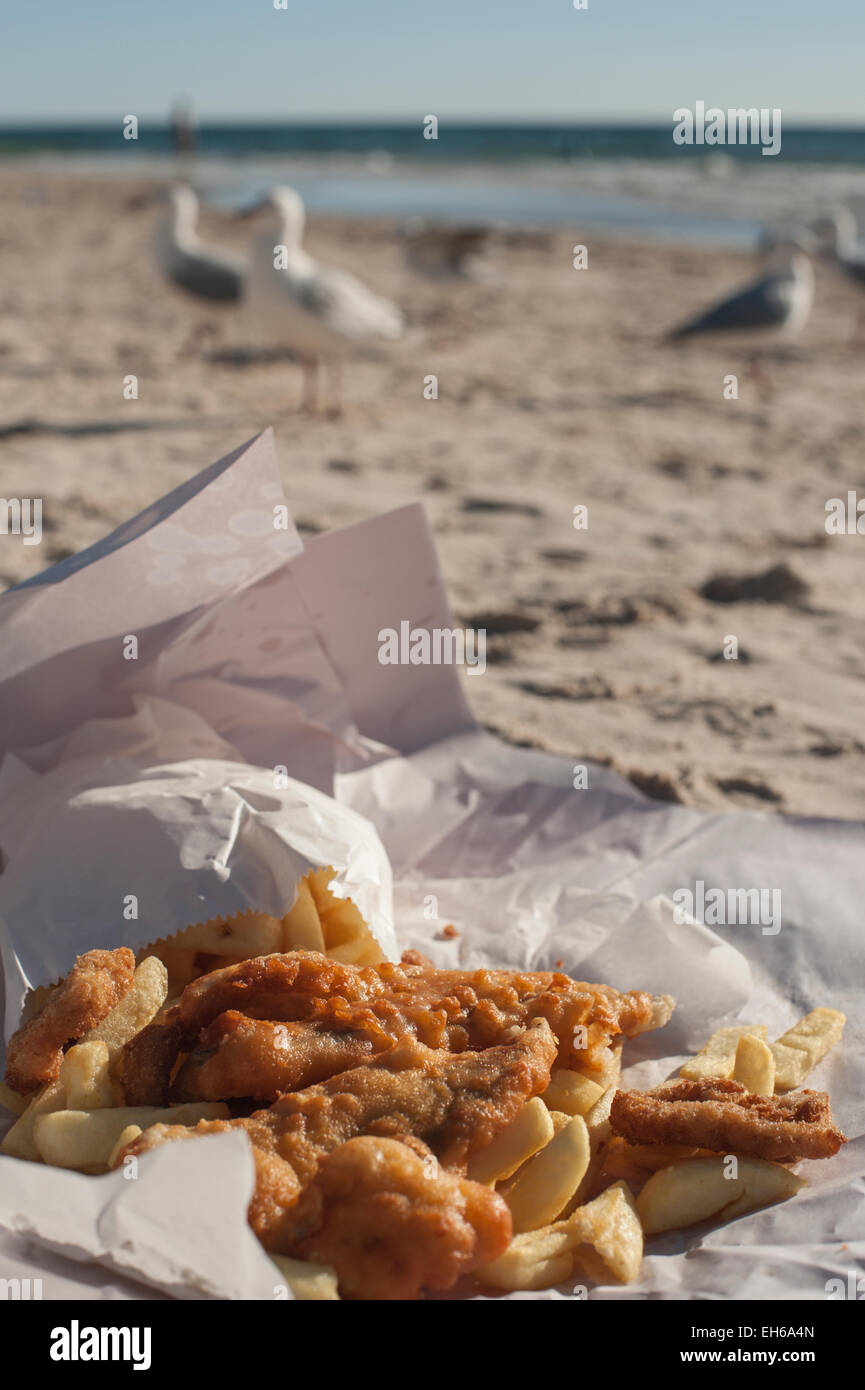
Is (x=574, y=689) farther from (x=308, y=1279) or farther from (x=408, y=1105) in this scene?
(x=308, y=1279)

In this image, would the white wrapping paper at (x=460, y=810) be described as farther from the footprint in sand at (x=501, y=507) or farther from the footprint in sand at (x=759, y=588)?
the footprint in sand at (x=501, y=507)

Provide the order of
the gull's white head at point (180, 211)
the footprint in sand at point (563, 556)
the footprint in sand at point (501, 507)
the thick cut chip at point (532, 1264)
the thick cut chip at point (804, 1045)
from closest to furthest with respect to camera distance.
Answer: the thick cut chip at point (532, 1264)
the thick cut chip at point (804, 1045)
the footprint in sand at point (563, 556)
the footprint in sand at point (501, 507)
the gull's white head at point (180, 211)

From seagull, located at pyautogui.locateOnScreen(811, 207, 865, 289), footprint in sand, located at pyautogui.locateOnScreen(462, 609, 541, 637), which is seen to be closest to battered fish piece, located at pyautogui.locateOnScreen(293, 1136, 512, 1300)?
footprint in sand, located at pyautogui.locateOnScreen(462, 609, 541, 637)

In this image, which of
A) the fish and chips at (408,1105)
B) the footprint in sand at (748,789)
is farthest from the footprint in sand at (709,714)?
the fish and chips at (408,1105)

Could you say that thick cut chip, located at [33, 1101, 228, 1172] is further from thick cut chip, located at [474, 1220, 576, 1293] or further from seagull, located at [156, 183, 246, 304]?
seagull, located at [156, 183, 246, 304]

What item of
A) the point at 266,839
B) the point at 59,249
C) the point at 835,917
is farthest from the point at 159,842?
the point at 59,249
